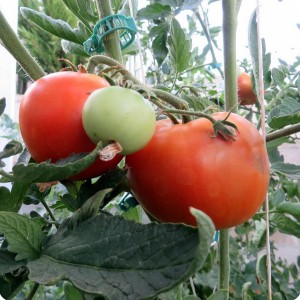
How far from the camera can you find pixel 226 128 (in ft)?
1.12

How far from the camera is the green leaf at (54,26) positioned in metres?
0.50

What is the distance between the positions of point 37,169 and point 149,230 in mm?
92

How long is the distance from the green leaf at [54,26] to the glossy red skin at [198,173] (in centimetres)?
22

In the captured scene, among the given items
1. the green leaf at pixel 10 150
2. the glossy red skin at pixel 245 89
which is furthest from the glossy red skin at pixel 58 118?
the glossy red skin at pixel 245 89

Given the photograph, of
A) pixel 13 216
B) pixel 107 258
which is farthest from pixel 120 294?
pixel 13 216

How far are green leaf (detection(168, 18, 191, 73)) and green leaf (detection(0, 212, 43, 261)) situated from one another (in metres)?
0.30

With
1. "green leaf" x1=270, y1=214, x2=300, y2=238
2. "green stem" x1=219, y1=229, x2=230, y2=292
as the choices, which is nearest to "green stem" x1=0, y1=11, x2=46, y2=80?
"green stem" x1=219, y1=229, x2=230, y2=292

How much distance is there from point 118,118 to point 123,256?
0.31 feet

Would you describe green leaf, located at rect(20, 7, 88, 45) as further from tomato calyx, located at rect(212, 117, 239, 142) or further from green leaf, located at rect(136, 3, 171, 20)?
tomato calyx, located at rect(212, 117, 239, 142)

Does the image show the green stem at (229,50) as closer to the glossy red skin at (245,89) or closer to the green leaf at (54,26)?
the green leaf at (54,26)

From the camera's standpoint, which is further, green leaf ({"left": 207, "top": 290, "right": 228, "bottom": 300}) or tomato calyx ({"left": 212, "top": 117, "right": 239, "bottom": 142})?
green leaf ({"left": 207, "top": 290, "right": 228, "bottom": 300})

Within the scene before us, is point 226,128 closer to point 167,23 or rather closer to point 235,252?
point 167,23

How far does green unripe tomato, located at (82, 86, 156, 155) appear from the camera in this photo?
29 cm

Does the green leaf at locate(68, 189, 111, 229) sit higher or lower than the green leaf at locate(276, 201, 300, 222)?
higher
